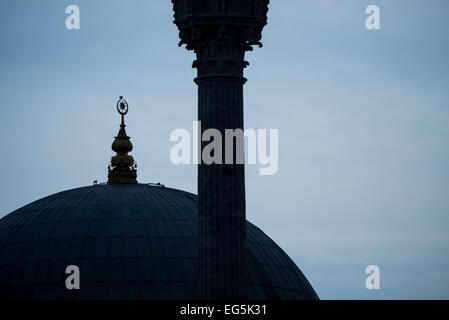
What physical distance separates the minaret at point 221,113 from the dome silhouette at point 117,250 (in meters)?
17.1

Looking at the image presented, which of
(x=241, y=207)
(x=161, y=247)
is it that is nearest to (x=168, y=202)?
(x=161, y=247)

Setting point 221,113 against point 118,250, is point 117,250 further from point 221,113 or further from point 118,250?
point 221,113

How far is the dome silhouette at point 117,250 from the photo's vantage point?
8131cm

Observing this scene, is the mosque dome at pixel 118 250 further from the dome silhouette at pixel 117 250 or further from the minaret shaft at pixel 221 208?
the minaret shaft at pixel 221 208

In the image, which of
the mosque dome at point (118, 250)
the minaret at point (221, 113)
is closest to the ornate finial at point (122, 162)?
the mosque dome at point (118, 250)

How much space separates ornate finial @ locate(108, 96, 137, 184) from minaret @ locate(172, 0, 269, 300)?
2867cm

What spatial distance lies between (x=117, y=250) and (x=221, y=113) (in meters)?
20.3

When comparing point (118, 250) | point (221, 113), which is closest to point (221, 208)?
point (221, 113)

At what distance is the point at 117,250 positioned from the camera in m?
82.8

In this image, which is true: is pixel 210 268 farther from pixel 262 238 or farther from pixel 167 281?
pixel 262 238

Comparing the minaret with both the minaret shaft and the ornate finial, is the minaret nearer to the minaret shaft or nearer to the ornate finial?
the minaret shaft

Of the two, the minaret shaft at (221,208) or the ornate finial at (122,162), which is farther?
the ornate finial at (122,162)

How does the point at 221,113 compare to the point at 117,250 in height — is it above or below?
above
